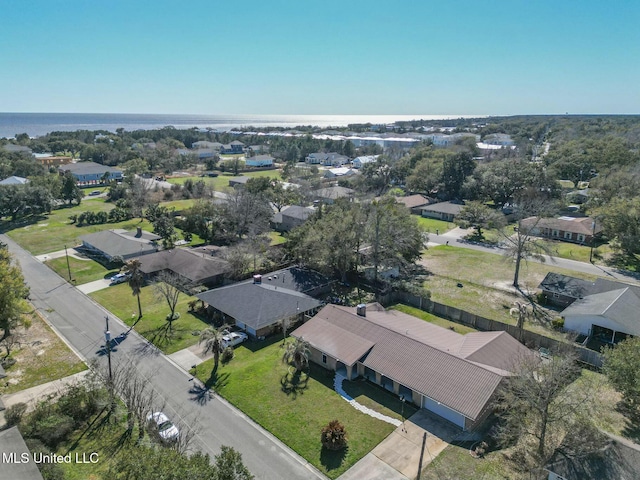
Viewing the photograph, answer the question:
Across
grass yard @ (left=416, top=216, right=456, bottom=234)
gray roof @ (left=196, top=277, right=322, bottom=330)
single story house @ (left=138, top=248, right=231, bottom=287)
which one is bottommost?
grass yard @ (left=416, top=216, right=456, bottom=234)

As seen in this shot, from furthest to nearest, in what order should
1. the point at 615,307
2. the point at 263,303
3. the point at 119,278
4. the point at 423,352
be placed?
the point at 119,278 < the point at 263,303 < the point at 615,307 < the point at 423,352

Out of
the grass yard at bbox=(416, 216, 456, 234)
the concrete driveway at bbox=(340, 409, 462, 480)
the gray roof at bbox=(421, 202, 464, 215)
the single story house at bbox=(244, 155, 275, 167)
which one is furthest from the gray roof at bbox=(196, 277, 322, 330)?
the single story house at bbox=(244, 155, 275, 167)

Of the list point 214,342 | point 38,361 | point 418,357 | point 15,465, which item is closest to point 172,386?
point 214,342

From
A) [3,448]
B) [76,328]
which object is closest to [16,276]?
[76,328]

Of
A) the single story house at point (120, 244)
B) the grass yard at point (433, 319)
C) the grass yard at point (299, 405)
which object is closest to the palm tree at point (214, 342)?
the grass yard at point (299, 405)

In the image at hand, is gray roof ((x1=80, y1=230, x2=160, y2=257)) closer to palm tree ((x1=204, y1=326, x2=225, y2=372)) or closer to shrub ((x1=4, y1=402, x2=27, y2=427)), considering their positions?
palm tree ((x1=204, y1=326, x2=225, y2=372))

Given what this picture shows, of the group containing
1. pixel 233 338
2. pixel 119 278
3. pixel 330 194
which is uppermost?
pixel 330 194

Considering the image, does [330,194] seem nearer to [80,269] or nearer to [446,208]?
[446,208]
